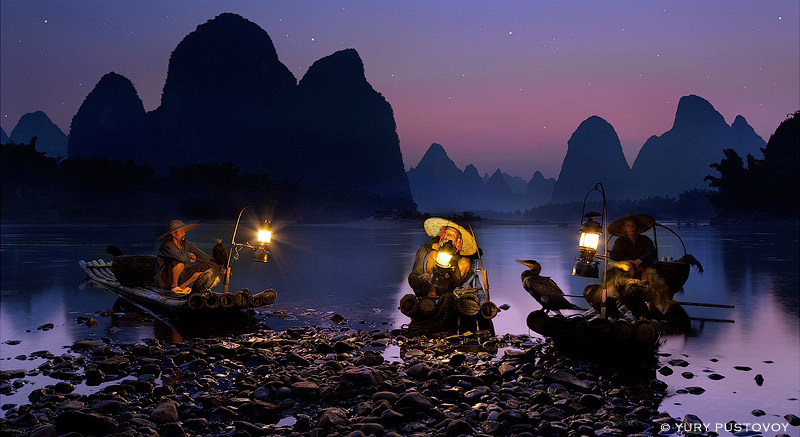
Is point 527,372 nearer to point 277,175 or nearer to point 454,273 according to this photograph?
point 454,273

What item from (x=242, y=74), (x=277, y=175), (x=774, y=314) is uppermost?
(x=242, y=74)

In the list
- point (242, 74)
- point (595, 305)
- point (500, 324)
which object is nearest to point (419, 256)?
point (500, 324)

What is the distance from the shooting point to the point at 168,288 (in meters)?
12.8

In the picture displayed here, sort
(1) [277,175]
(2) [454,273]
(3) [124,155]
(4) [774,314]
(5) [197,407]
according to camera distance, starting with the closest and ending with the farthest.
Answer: (5) [197,407] < (2) [454,273] < (4) [774,314] < (1) [277,175] < (3) [124,155]

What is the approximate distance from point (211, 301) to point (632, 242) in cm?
805

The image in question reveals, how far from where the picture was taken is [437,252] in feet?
40.2

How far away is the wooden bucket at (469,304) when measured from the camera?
1118cm

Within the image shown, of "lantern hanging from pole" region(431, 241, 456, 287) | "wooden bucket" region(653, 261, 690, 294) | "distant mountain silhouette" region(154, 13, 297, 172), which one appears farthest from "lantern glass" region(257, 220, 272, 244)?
"distant mountain silhouette" region(154, 13, 297, 172)

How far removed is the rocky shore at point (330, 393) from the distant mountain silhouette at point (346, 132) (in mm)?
144059

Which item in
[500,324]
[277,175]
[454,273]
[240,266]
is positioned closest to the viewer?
[454,273]

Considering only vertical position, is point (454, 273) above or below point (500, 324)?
above

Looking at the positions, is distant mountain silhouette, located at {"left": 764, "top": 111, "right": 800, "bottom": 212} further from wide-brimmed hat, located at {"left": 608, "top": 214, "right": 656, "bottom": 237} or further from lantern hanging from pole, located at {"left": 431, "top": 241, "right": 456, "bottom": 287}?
lantern hanging from pole, located at {"left": 431, "top": 241, "right": 456, "bottom": 287}

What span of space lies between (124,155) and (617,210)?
458 ft

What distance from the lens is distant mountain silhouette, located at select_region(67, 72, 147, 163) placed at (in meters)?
168
